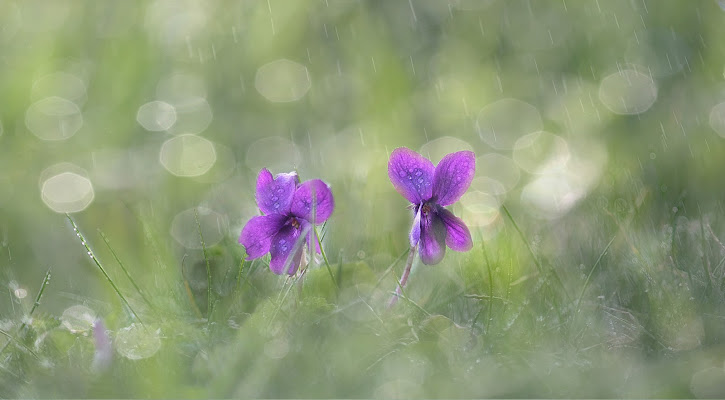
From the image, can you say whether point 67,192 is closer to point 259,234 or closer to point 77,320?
point 77,320

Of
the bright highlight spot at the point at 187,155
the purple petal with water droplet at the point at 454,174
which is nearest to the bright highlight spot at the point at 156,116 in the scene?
the bright highlight spot at the point at 187,155

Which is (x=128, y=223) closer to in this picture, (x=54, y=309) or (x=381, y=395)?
(x=54, y=309)

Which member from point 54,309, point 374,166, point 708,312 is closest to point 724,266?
point 708,312

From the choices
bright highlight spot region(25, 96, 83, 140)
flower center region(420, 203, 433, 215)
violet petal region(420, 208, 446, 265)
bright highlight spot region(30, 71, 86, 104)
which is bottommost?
violet petal region(420, 208, 446, 265)

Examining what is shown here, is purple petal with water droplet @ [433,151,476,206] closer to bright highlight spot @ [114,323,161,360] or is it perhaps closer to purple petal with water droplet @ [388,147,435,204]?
purple petal with water droplet @ [388,147,435,204]

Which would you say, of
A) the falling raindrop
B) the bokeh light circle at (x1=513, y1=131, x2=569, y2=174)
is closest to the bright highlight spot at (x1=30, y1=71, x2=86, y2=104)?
the bokeh light circle at (x1=513, y1=131, x2=569, y2=174)

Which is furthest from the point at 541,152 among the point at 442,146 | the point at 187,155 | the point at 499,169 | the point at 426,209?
the point at 426,209

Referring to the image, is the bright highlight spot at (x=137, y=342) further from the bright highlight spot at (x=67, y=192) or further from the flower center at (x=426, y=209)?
the bright highlight spot at (x=67, y=192)
